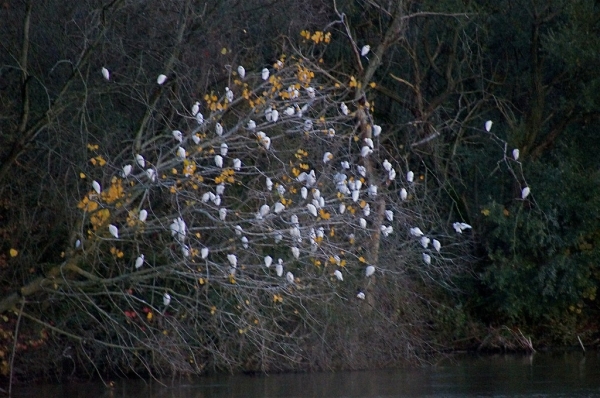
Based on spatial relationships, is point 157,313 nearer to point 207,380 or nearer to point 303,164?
point 207,380

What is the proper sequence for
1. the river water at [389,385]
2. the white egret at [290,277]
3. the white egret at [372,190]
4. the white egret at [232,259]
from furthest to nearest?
the white egret at [372,190]
the white egret at [290,277]
the river water at [389,385]
the white egret at [232,259]

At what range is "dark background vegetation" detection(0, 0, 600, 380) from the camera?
48.0 ft

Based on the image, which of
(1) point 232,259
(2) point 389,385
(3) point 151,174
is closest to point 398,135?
(2) point 389,385

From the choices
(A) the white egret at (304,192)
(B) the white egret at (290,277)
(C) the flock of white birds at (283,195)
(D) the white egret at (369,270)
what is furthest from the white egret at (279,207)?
(D) the white egret at (369,270)

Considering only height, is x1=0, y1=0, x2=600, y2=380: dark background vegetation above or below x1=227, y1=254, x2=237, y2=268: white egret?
above

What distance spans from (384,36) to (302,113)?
4.76 m

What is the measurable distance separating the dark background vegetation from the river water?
386mm

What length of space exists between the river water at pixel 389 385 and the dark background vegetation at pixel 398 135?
0.39m

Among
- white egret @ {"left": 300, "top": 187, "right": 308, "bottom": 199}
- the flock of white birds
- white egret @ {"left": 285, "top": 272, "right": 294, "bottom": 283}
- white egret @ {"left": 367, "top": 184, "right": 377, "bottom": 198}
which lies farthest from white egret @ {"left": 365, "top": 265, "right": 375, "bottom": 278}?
white egret @ {"left": 300, "top": 187, "right": 308, "bottom": 199}

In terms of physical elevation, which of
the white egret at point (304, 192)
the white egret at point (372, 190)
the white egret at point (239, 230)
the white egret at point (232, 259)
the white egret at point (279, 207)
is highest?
the white egret at point (372, 190)

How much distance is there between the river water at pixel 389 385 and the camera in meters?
13.7

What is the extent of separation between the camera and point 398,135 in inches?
795

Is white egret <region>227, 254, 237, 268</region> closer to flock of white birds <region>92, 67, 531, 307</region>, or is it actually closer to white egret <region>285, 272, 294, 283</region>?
flock of white birds <region>92, 67, 531, 307</region>

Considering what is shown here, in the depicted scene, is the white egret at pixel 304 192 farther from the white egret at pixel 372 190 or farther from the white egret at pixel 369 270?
the white egret at pixel 369 270
